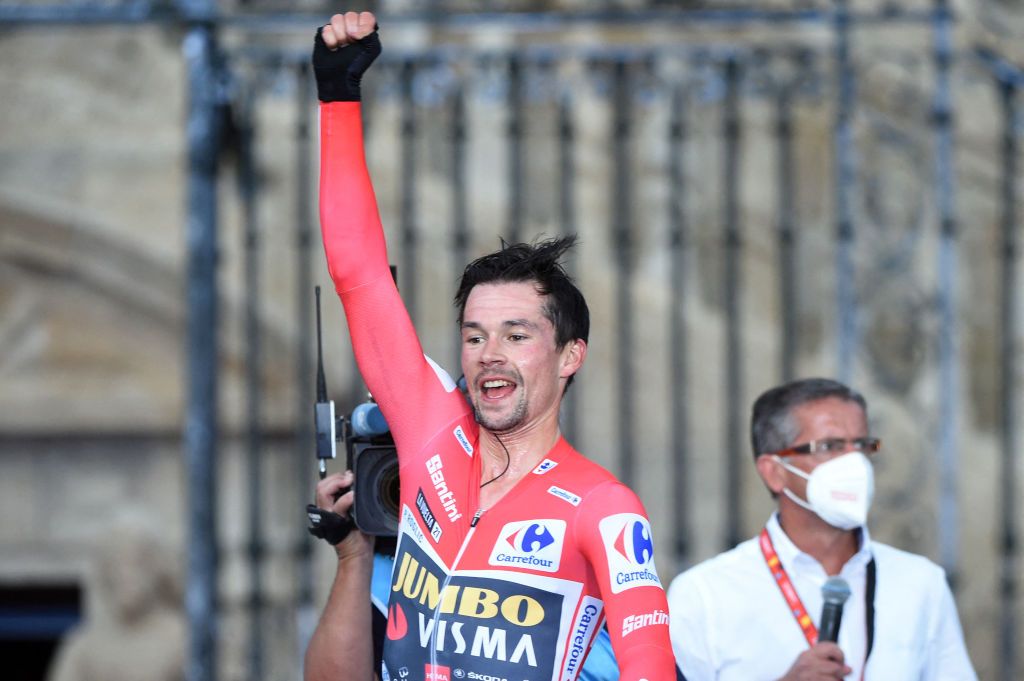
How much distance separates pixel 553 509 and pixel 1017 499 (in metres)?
5.43

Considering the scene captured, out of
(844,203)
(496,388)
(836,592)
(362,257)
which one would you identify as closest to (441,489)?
(496,388)

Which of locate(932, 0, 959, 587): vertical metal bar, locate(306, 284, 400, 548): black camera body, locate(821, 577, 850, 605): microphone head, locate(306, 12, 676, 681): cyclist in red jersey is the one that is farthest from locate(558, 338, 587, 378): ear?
locate(932, 0, 959, 587): vertical metal bar

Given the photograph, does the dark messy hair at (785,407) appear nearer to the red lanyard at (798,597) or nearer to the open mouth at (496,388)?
the red lanyard at (798,597)

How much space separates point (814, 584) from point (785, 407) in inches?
15.3

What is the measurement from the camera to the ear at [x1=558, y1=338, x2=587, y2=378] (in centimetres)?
229

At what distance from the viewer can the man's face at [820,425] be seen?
300cm

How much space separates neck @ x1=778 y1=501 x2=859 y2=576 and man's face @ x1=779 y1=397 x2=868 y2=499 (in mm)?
60

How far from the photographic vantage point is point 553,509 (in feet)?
7.11

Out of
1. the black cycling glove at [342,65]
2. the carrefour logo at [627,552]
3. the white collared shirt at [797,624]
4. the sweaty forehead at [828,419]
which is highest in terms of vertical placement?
the black cycling glove at [342,65]

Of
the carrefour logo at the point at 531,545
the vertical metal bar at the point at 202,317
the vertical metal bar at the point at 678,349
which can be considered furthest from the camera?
the vertical metal bar at the point at 678,349

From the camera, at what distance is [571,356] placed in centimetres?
230

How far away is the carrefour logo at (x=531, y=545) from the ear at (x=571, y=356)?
264 mm

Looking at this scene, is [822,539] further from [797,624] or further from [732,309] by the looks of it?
[732,309]

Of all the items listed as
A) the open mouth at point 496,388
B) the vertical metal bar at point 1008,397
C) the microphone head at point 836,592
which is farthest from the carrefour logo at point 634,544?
the vertical metal bar at point 1008,397
